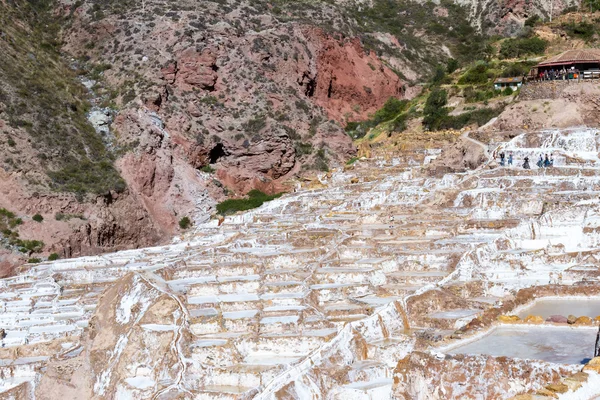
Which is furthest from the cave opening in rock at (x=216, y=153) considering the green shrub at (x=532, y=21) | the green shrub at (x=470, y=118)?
the green shrub at (x=532, y=21)

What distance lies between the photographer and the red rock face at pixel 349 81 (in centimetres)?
6962

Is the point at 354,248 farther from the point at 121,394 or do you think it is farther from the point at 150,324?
the point at 121,394

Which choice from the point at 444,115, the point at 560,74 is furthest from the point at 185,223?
the point at 560,74

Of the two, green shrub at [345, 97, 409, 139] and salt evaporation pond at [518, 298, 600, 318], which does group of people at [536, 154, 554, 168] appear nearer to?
salt evaporation pond at [518, 298, 600, 318]

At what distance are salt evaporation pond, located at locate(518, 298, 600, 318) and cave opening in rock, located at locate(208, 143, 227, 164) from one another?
124 ft

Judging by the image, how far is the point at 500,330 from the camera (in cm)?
1939

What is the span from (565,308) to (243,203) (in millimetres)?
33283

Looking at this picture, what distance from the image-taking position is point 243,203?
52938 mm

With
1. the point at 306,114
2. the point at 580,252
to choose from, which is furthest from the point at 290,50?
the point at 580,252

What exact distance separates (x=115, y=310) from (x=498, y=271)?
1118cm

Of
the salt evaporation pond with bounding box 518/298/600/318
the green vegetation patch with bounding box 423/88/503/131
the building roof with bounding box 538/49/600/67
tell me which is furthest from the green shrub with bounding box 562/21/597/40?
the salt evaporation pond with bounding box 518/298/600/318

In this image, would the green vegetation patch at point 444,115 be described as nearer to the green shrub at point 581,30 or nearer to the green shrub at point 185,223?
the green shrub at point 581,30

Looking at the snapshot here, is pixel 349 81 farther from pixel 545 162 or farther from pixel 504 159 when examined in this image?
pixel 545 162

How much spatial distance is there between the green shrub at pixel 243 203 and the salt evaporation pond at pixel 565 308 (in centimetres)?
3043
